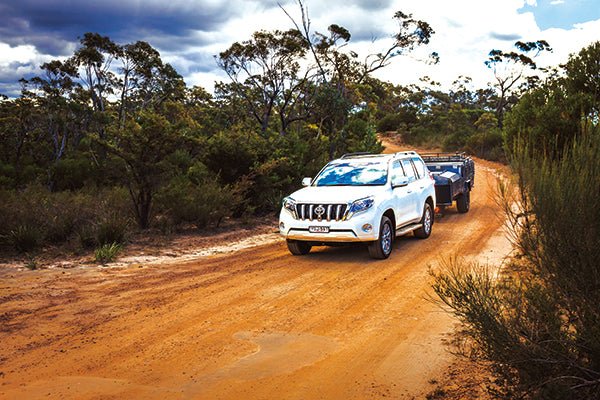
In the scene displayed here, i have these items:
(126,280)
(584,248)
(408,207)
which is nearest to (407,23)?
(408,207)

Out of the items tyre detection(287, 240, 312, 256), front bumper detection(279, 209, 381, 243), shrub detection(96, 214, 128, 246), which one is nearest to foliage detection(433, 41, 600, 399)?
front bumper detection(279, 209, 381, 243)

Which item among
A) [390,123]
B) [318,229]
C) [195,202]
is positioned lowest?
[318,229]

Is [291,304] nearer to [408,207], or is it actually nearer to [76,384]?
[76,384]

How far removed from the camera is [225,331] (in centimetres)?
604

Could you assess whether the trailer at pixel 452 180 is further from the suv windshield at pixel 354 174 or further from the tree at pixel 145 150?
the tree at pixel 145 150

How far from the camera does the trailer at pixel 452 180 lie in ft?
49.2

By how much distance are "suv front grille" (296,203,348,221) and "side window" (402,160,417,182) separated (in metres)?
2.70

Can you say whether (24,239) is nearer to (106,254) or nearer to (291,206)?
(106,254)

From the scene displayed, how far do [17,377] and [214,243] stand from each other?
7176 millimetres

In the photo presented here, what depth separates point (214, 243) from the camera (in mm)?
12016

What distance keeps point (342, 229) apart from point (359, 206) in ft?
1.71

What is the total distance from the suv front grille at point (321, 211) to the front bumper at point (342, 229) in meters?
0.08

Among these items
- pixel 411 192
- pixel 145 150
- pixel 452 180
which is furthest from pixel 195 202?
pixel 452 180

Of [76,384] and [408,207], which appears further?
[408,207]
